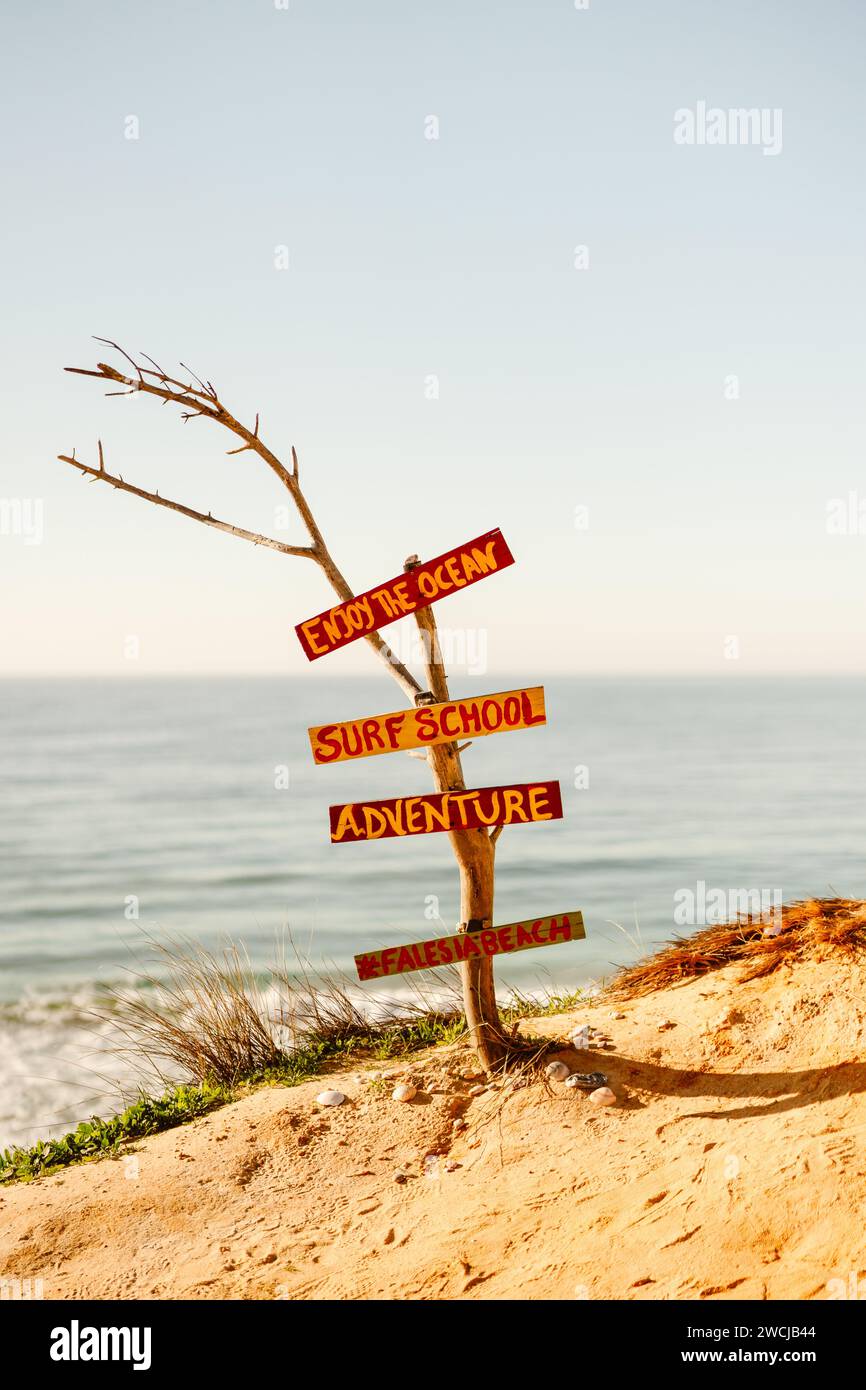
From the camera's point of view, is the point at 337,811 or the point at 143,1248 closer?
the point at 143,1248

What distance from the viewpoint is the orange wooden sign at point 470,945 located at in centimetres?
520

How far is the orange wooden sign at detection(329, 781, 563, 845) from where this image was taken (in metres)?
5.10

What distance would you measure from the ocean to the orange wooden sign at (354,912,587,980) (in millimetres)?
241

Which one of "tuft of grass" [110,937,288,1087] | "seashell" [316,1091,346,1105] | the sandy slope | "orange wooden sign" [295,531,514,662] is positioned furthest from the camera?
"tuft of grass" [110,937,288,1087]

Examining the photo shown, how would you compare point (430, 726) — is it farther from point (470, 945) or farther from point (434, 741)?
point (470, 945)

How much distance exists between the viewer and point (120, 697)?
366 feet

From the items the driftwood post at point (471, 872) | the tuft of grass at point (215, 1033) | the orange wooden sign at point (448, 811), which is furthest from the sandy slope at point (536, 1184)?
the orange wooden sign at point (448, 811)

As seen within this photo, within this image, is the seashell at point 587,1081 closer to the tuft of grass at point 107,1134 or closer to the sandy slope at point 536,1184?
the sandy slope at point 536,1184

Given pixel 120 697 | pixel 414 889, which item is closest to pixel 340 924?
pixel 414 889

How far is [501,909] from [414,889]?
2.55m

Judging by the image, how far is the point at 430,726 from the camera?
5125 millimetres

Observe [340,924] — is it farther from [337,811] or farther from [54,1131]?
[337,811]

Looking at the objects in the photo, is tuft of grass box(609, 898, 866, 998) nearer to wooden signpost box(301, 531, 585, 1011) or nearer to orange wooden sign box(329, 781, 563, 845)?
wooden signpost box(301, 531, 585, 1011)

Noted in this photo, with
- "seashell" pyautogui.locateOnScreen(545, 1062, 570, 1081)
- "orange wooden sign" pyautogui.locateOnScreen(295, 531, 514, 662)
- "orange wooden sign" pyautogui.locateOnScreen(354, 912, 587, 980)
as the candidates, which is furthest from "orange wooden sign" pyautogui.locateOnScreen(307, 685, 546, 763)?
"seashell" pyautogui.locateOnScreen(545, 1062, 570, 1081)
